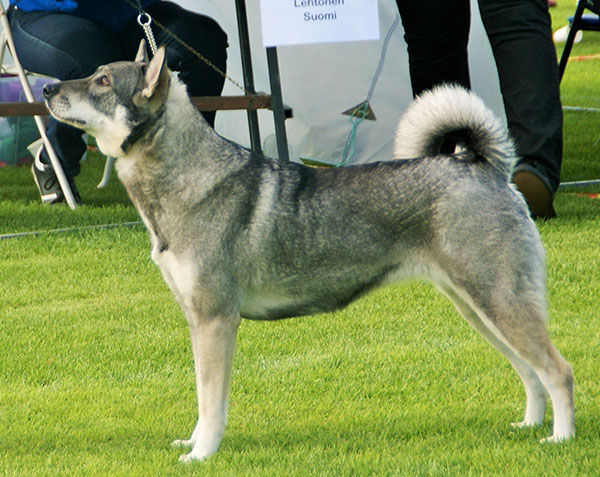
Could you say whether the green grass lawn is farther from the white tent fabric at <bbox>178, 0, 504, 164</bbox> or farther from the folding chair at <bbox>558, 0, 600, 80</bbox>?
the white tent fabric at <bbox>178, 0, 504, 164</bbox>

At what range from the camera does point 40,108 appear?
5258mm

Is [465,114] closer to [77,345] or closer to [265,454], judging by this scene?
[265,454]

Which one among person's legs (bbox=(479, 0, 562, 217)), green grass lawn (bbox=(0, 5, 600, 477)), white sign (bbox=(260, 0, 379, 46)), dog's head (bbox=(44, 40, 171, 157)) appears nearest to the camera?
A: green grass lawn (bbox=(0, 5, 600, 477))

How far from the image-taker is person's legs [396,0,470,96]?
15.9 ft

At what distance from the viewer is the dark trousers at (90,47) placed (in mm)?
5758

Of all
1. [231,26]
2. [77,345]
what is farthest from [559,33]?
[77,345]

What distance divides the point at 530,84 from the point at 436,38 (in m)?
0.52

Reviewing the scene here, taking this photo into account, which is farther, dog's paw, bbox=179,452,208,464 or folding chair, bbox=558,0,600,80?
folding chair, bbox=558,0,600,80

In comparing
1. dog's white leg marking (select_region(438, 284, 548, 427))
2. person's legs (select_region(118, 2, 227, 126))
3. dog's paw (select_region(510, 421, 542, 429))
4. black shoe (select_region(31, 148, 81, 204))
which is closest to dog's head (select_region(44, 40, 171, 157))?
dog's white leg marking (select_region(438, 284, 548, 427))

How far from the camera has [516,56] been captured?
4750 millimetres

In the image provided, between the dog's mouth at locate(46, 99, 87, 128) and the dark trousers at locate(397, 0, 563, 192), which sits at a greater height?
the dog's mouth at locate(46, 99, 87, 128)

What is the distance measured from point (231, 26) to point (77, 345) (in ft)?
14.7

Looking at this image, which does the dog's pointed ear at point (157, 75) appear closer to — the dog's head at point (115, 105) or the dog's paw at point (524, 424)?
the dog's head at point (115, 105)

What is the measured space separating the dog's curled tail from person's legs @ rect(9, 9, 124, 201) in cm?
310
